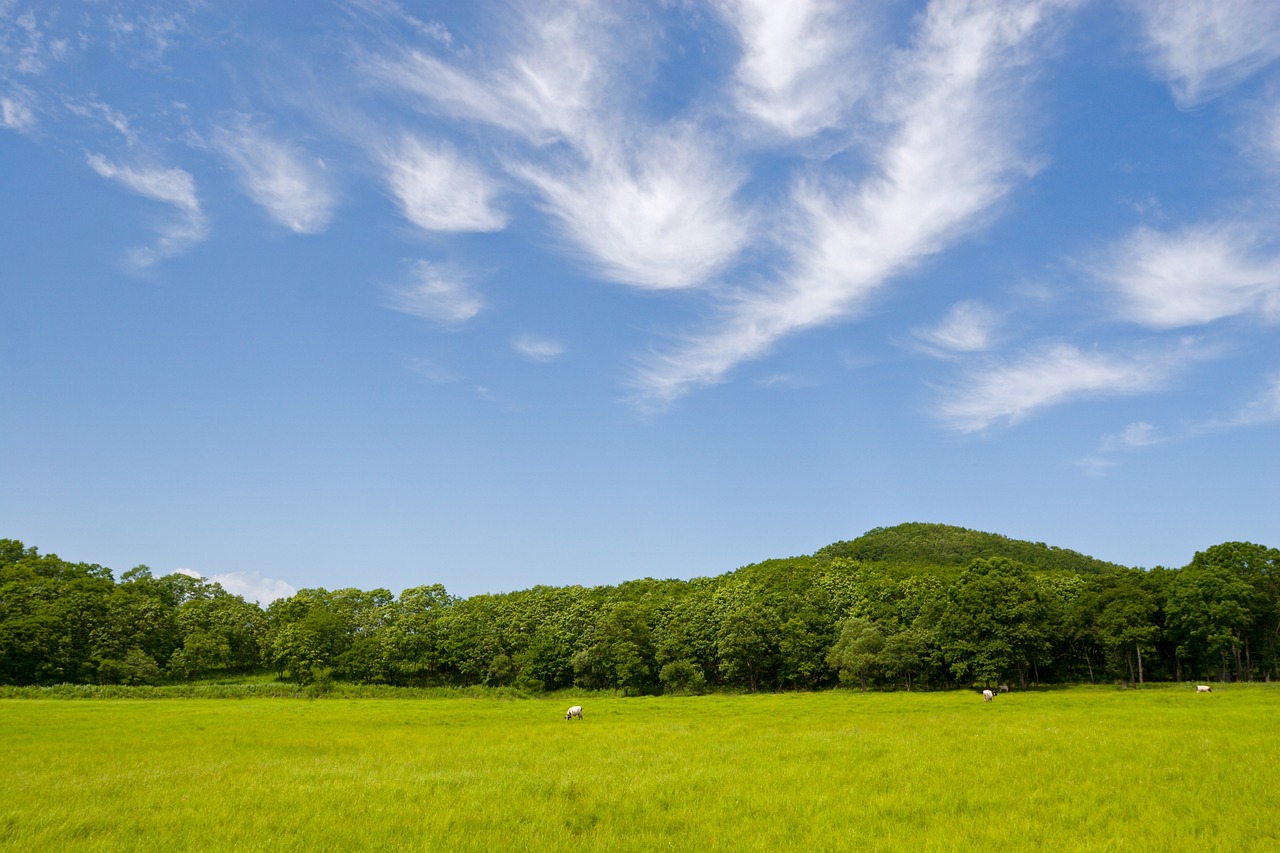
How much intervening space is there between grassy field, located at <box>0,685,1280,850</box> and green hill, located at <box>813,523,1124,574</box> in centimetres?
9978

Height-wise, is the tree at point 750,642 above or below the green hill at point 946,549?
below

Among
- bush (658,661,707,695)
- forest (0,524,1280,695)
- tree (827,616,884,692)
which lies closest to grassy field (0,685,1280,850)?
tree (827,616,884,692)

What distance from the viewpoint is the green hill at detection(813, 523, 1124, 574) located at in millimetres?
131500

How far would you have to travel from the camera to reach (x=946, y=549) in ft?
474

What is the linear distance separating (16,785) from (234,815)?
914cm

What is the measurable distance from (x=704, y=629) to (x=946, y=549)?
75048mm

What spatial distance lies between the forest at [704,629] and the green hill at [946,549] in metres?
1.87

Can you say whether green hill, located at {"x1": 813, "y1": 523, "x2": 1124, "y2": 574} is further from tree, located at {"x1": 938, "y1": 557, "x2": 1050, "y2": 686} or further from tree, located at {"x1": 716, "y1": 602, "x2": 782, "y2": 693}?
tree, located at {"x1": 938, "y1": 557, "x2": 1050, "y2": 686}

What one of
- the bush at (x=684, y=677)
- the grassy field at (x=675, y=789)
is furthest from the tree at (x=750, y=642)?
the grassy field at (x=675, y=789)

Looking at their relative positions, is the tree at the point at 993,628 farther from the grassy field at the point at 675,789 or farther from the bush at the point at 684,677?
the grassy field at the point at 675,789

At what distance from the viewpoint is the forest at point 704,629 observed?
238ft

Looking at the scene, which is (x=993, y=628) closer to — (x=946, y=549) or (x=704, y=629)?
(x=704, y=629)

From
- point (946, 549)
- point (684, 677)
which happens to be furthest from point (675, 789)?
point (946, 549)

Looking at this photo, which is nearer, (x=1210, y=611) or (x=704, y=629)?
(x=1210, y=611)
